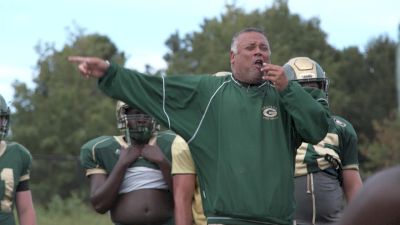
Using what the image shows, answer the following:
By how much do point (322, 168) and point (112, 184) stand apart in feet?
5.08

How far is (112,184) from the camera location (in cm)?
699

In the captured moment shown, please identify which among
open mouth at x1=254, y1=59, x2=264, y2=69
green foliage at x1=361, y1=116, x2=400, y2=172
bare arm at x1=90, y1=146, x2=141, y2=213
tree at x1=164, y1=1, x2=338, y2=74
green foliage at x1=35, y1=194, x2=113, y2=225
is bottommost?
green foliage at x1=361, y1=116, x2=400, y2=172

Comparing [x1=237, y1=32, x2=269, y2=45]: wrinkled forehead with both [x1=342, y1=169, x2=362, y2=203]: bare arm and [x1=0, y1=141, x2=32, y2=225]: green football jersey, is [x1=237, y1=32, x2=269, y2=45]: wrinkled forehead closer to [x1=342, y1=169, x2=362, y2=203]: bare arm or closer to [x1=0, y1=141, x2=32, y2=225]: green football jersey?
[x1=342, y1=169, x2=362, y2=203]: bare arm

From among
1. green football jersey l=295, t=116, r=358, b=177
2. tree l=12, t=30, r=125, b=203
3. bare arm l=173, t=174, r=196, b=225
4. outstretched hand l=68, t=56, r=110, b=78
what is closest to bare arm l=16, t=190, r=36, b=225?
bare arm l=173, t=174, r=196, b=225

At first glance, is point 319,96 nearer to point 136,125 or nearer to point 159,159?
point 159,159

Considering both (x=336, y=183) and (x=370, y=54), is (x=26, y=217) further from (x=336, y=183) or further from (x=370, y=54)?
(x=370, y=54)

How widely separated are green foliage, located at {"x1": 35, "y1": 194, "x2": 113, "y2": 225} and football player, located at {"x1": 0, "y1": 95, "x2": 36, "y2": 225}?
1061 centimetres

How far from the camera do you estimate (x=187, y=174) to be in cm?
650

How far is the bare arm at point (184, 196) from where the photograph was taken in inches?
254

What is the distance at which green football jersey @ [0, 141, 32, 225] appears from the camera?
7.04 m

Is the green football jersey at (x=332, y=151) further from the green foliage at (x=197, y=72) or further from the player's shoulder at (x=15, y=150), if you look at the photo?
the green foliage at (x=197, y=72)

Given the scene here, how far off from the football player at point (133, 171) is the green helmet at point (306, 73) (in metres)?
0.99

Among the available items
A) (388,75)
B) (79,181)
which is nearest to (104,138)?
(79,181)

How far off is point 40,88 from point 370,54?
66.3 ft
